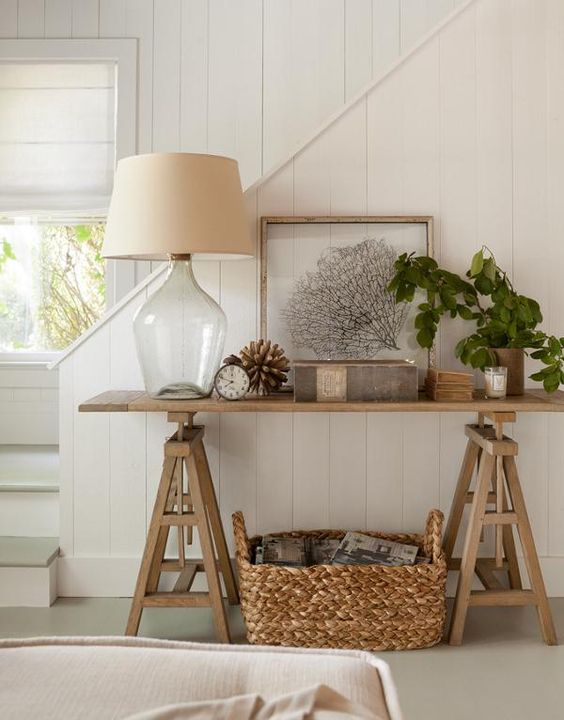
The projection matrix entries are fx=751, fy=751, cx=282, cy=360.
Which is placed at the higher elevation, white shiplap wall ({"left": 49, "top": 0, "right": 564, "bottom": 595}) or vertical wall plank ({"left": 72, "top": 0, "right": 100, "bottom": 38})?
vertical wall plank ({"left": 72, "top": 0, "right": 100, "bottom": 38})

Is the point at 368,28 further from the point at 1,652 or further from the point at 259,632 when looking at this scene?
the point at 1,652

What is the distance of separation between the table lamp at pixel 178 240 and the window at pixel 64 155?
1171 millimetres

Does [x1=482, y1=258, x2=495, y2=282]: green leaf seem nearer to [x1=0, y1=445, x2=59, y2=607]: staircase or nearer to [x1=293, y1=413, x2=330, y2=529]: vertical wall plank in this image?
[x1=293, y1=413, x2=330, y2=529]: vertical wall plank

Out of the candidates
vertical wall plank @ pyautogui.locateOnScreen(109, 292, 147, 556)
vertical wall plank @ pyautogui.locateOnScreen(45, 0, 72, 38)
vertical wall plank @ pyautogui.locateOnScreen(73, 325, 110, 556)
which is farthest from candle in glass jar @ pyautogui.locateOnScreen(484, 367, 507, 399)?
vertical wall plank @ pyautogui.locateOnScreen(45, 0, 72, 38)

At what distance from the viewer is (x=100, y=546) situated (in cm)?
265

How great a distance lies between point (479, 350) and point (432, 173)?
656mm

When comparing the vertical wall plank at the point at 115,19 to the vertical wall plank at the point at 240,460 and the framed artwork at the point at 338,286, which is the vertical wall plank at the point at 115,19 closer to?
the framed artwork at the point at 338,286

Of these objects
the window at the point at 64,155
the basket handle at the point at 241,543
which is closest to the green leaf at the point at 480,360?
the basket handle at the point at 241,543

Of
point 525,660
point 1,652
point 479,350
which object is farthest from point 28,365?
point 1,652

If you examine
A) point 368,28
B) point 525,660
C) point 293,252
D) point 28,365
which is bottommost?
point 525,660

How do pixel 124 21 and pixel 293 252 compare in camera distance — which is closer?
pixel 293 252

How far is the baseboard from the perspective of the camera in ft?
8.60

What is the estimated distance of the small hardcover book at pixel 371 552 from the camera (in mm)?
2297

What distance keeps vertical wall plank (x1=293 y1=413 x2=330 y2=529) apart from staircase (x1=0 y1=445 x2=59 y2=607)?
0.87 m
